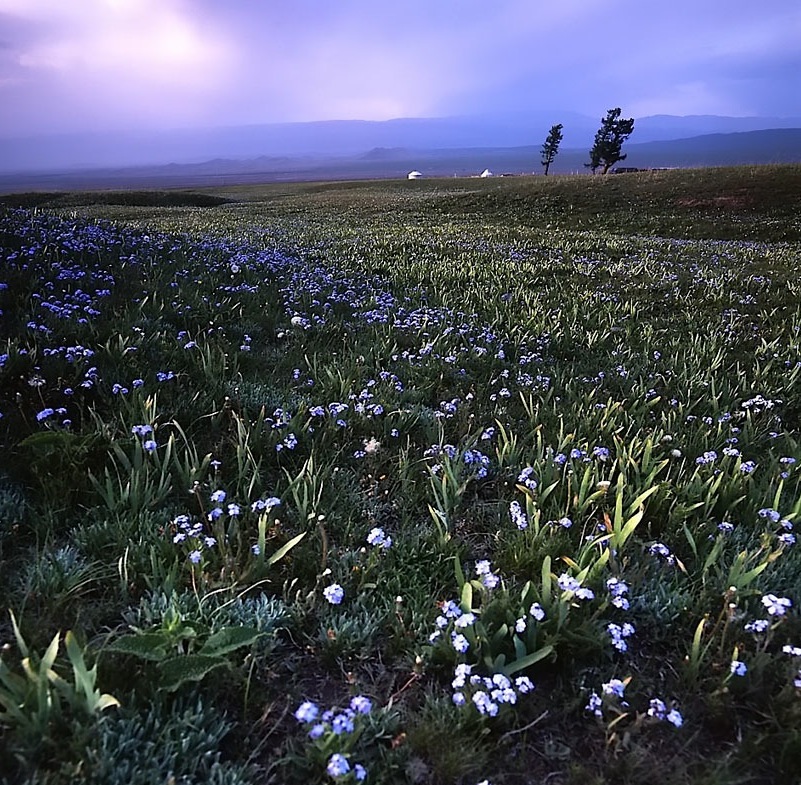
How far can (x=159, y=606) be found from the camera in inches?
110

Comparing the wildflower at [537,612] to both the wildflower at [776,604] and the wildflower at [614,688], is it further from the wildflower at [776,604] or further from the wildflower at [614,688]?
the wildflower at [776,604]

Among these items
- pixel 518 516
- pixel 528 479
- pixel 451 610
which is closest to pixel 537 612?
pixel 451 610

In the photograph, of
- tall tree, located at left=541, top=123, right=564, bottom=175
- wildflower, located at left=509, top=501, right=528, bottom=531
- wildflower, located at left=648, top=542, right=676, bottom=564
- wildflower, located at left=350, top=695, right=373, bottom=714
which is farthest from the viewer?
tall tree, located at left=541, top=123, right=564, bottom=175

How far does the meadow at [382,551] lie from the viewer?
2.28 meters

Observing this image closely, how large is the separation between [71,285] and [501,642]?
705 centimetres

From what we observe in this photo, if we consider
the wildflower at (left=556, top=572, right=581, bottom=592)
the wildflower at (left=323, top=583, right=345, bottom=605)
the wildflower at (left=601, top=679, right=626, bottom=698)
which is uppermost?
the wildflower at (left=556, top=572, right=581, bottom=592)

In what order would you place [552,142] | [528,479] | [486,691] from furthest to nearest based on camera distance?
[552,142], [528,479], [486,691]

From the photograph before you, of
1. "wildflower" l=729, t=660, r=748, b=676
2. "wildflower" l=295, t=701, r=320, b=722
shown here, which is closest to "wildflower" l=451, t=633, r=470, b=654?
"wildflower" l=295, t=701, r=320, b=722

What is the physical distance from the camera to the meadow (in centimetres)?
228

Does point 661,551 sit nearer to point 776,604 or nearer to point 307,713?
point 776,604

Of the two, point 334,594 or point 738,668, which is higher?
point 334,594

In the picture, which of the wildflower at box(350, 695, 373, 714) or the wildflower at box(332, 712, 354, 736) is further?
the wildflower at box(350, 695, 373, 714)

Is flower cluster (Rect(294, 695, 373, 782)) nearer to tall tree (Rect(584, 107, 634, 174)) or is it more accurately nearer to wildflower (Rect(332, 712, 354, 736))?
wildflower (Rect(332, 712, 354, 736))

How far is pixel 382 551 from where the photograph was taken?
11.0 feet
